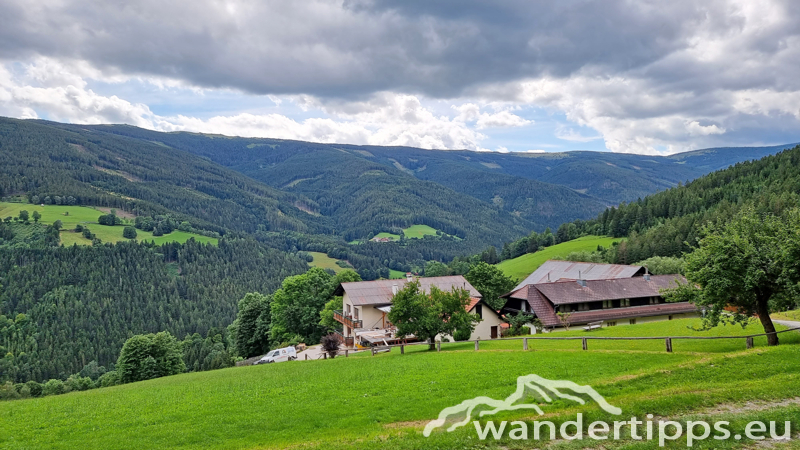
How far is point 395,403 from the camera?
1764 centimetres

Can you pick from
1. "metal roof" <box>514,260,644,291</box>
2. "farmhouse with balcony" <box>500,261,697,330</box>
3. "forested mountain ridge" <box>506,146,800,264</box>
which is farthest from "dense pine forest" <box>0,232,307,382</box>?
→ "farmhouse with balcony" <box>500,261,697,330</box>

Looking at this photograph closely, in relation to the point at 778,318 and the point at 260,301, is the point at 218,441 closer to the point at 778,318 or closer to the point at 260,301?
the point at 778,318

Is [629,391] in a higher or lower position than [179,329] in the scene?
higher

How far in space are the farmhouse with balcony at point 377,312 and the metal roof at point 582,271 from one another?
1084cm

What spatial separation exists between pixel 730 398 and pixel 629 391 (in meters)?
3.02

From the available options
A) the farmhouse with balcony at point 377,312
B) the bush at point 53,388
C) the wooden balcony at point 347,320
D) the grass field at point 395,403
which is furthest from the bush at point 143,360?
the grass field at point 395,403

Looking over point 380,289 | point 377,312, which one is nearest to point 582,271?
point 380,289

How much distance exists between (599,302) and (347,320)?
3158 cm

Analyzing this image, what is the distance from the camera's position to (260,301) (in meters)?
80.7

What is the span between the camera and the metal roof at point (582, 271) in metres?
68.1

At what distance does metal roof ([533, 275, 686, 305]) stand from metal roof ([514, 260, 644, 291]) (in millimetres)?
6323

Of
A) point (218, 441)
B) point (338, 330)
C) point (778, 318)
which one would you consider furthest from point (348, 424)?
point (338, 330)

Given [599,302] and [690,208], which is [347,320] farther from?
[690,208]

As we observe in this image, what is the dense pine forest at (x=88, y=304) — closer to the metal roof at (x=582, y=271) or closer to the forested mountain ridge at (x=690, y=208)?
the metal roof at (x=582, y=271)
